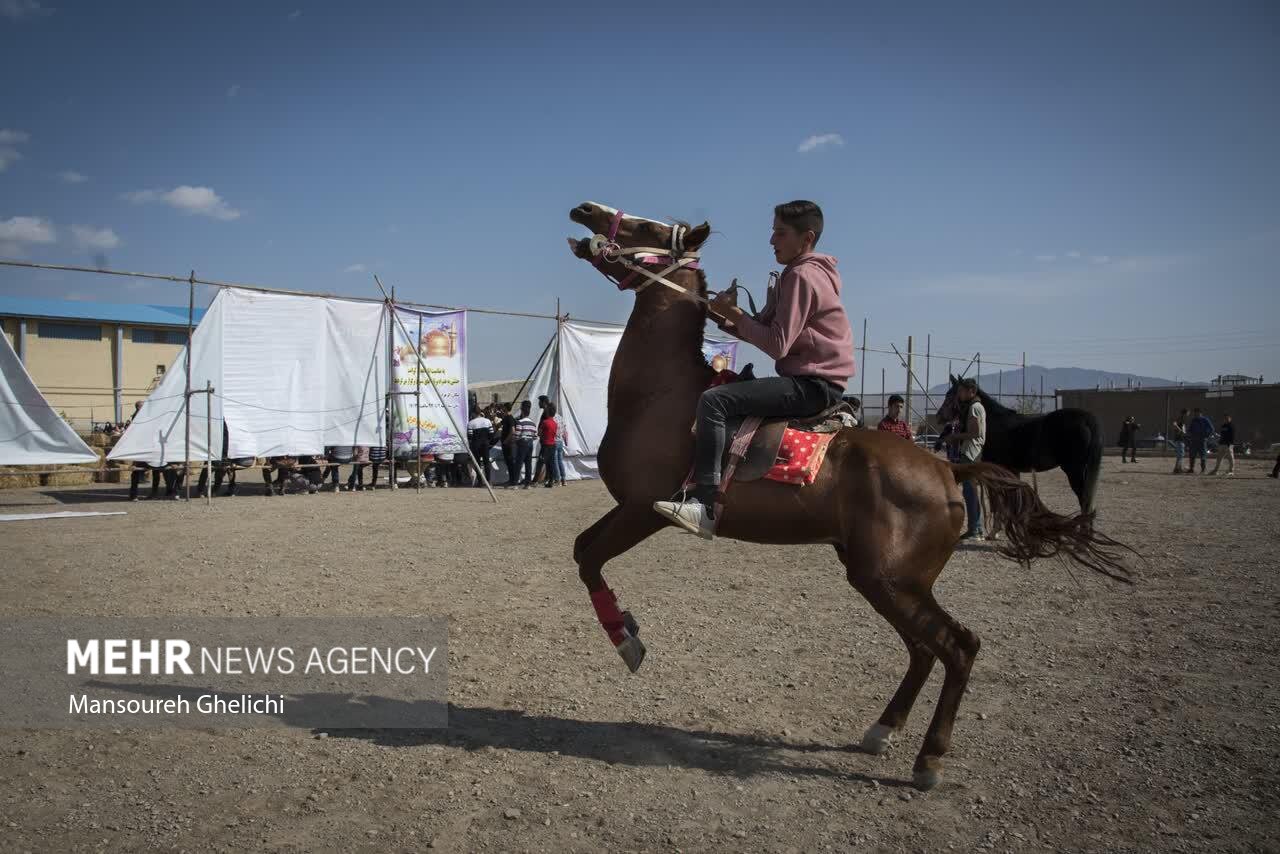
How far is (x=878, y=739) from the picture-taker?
4648 mm

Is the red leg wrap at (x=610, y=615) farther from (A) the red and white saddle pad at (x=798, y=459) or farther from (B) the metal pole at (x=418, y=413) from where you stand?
(B) the metal pole at (x=418, y=413)

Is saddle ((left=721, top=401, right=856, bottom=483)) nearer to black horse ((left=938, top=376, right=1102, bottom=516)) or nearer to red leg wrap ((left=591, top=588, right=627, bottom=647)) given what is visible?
red leg wrap ((left=591, top=588, right=627, bottom=647))

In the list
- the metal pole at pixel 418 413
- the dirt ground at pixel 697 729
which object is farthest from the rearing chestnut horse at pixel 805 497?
the metal pole at pixel 418 413

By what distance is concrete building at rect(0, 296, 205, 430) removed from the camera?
4425 cm

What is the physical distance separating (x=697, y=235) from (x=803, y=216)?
68cm

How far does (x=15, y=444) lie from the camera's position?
1395cm

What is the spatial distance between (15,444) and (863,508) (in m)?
15.2

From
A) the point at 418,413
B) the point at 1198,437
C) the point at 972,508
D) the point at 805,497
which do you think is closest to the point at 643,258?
the point at 805,497

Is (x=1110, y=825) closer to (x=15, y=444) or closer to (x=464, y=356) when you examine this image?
(x=15, y=444)

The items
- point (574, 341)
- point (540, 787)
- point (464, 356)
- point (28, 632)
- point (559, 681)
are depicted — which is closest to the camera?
point (540, 787)

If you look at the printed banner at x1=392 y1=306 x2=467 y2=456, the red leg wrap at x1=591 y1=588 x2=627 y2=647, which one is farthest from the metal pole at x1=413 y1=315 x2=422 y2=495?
the red leg wrap at x1=591 y1=588 x2=627 y2=647

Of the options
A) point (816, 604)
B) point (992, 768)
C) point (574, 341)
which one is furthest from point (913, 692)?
point (574, 341)

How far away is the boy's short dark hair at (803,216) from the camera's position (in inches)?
192

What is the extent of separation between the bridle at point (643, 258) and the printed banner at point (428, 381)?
14.3 metres
